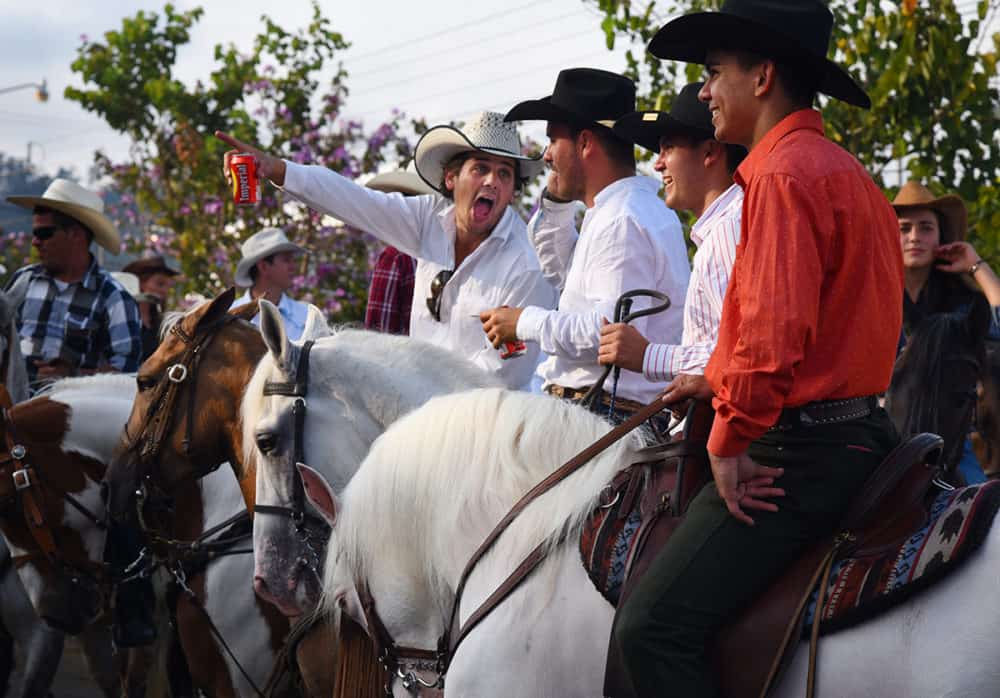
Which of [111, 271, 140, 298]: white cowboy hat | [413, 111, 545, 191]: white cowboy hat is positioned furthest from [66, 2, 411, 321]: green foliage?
[413, 111, 545, 191]: white cowboy hat

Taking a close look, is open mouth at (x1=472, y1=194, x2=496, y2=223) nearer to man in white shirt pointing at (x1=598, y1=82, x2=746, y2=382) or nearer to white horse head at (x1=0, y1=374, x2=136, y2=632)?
man in white shirt pointing at (x1=598, y1=82, x2=746, y2=382)

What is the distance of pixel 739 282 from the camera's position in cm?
252

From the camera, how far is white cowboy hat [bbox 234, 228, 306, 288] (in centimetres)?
856

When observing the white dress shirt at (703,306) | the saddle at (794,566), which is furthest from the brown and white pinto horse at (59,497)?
the saddle at (794,566)

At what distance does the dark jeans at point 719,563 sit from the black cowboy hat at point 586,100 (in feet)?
7.27

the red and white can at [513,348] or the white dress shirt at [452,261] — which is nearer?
the red and white can at [513,348]

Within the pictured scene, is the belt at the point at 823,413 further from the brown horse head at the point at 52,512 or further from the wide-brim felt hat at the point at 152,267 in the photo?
the wide-brim felt hat at the point at 152,267

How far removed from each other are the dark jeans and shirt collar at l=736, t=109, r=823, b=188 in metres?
0.59

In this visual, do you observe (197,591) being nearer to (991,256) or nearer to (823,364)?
(823,364)

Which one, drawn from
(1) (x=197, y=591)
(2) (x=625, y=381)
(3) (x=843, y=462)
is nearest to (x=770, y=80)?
(3) (x=843, y=462)

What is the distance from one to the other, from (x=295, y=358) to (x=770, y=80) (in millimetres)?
1887

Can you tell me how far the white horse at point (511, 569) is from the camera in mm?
2279

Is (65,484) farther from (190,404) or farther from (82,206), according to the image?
(82,206)

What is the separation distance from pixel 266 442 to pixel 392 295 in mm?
1871
